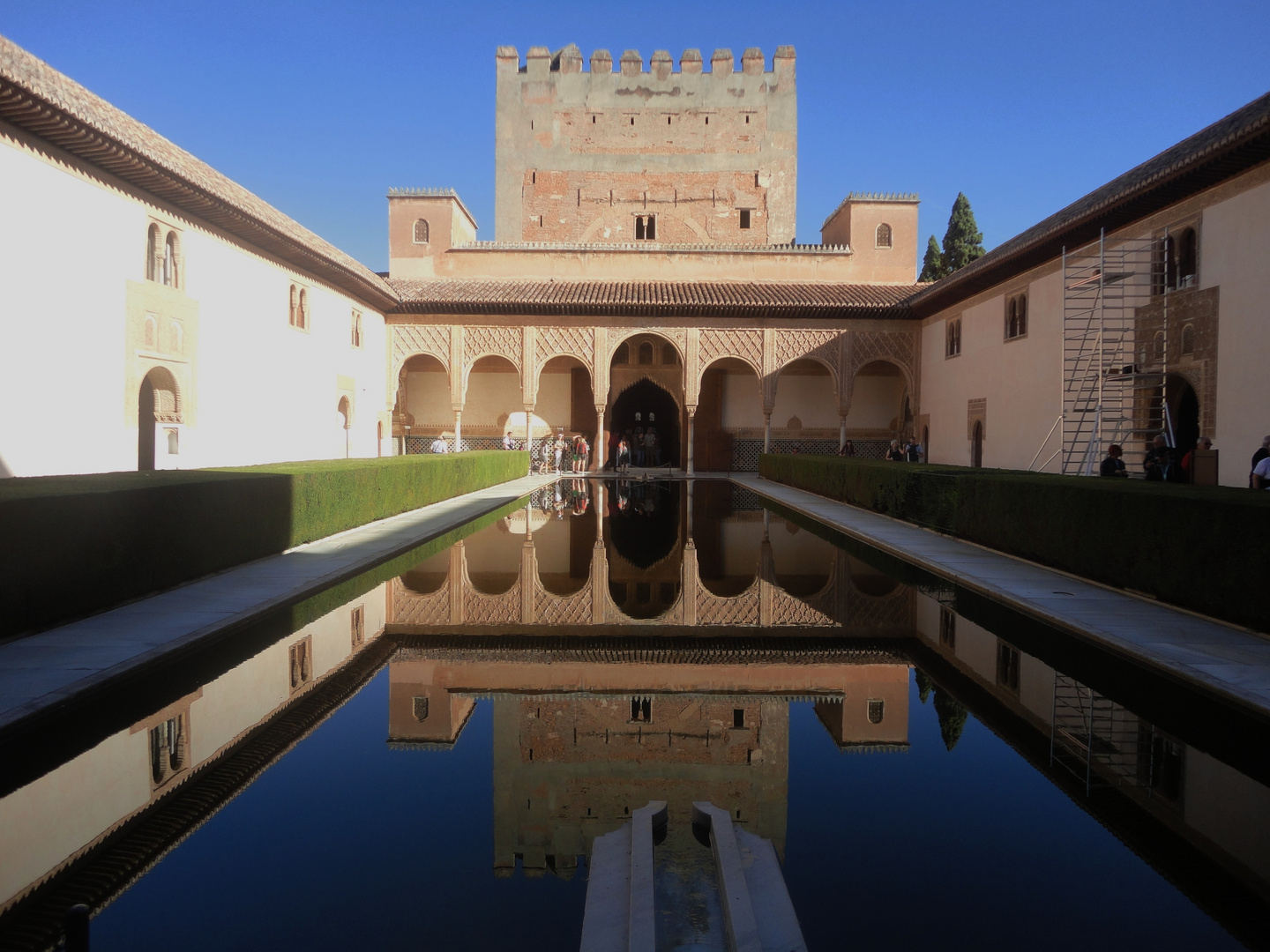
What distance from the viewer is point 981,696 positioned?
14.3ft

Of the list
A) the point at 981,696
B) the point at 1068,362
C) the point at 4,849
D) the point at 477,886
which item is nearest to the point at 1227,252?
the point at 1068,362

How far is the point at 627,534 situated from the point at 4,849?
856cm

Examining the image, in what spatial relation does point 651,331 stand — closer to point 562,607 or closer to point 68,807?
point 562,607

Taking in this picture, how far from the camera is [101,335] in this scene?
1119 cm

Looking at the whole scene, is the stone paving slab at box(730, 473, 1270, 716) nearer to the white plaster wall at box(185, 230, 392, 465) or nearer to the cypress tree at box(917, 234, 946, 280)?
the white plaster wall at box(185, 230, 392, 465)

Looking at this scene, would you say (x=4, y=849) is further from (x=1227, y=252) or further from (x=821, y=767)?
(x=1227, y=252)

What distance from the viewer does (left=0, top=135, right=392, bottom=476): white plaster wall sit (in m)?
9.77

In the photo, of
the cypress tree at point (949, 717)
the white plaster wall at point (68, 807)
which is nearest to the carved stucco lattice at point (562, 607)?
the cypress tree at point (949, 717)

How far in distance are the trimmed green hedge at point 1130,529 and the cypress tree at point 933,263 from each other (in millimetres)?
31887

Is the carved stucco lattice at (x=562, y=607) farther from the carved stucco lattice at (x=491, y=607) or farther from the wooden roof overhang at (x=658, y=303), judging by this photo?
the wooden roof overhang at (x=658, y=303)

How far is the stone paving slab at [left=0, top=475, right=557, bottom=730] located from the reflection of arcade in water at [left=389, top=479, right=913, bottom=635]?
0.72 m

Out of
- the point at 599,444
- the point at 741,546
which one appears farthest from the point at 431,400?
the point at 741,546

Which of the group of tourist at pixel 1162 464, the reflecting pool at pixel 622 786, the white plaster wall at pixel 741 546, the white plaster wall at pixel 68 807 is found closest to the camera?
the reflecting pool at pixel 622 786

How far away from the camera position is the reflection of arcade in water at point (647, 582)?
598 centimetres
